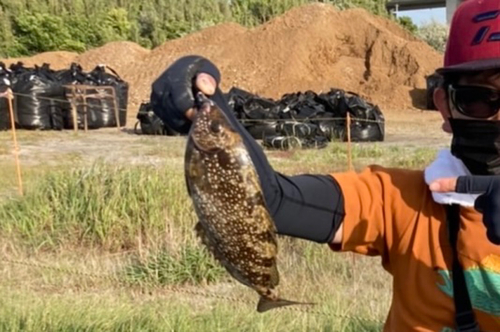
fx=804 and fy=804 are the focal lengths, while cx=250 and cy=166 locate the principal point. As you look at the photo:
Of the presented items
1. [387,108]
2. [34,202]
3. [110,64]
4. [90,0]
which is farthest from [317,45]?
[34,202]

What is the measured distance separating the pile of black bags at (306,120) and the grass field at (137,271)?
24.1ft

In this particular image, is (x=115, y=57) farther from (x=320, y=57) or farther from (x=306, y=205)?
(x=306, y=205)

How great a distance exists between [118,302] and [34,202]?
2.62 m

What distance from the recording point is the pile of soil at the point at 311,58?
2589 cm

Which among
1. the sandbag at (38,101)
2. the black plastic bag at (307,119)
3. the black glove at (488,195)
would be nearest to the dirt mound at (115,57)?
the sandbag at (38,101)

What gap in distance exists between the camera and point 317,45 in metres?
28.5

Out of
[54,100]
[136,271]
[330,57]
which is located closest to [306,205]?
[136,271]

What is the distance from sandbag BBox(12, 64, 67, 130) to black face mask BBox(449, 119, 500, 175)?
674 inches

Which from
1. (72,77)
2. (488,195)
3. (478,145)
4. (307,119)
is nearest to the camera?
(488,195)

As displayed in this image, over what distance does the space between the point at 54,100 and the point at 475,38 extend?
17.3m

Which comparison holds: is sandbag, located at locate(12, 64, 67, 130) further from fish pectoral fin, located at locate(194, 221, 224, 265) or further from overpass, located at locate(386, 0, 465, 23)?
overpass, located at locate(386, 0, 465, 23)

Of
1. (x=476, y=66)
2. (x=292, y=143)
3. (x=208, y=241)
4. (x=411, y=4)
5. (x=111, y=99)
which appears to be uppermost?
(x=411, y=4)

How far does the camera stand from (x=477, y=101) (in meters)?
1.79

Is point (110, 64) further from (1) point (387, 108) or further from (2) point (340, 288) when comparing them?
(2) point (340, 288)
